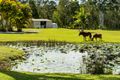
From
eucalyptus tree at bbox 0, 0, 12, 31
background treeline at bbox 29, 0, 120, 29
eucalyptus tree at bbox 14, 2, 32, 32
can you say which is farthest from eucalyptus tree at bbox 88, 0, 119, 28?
eucalyptus tree at bbox 0, 0, 12, 31

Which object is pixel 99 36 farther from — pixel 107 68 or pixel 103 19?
pixel 103 19

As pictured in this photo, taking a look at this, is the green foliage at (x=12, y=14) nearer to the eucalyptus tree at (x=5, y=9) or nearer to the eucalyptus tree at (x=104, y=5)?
the eucalyptus tree at (x=5, y=9)

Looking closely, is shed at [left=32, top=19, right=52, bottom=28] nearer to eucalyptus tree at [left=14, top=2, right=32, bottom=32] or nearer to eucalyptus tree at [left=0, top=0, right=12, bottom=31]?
eucalyptus tree at [left=14, top=2, right=32, bottom=32]

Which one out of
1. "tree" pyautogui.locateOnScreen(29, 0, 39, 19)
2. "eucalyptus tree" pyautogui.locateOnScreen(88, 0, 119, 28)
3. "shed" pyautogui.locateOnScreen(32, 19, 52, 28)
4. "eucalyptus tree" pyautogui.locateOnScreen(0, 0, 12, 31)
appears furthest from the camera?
"tree" pyautogui.locateOnScreen(29, 0, 39, 19)

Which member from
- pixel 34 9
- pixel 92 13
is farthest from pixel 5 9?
pixel 34 9

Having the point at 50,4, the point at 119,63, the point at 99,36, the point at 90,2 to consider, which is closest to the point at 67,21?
the point at 90,2

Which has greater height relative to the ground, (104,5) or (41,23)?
(104,5)

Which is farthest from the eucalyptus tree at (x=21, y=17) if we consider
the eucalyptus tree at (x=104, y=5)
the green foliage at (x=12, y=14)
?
the eucalyptus tree at (x=104, y=5)

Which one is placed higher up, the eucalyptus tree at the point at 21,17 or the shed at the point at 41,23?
the eucalyptus tree at the point at 21,17

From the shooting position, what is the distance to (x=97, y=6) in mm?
120250

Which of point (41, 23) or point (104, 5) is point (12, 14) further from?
point (104, 5)

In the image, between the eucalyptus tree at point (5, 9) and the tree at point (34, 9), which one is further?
the tree at point (34, 9)

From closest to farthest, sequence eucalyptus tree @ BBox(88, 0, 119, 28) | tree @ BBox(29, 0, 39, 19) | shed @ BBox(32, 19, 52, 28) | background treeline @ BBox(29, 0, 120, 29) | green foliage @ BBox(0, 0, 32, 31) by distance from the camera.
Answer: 1. green foliage @ BBox(0, 0, 32, 31)
2. background treeline @ BBox(29, 0, 120, 29)
3. eucalyptus tree @ BBox(88, 0, 119, 28)
4. shed @ BBox(32, 19, 52, 28)
5. tree @ BBox(29, 0, 39, 19)

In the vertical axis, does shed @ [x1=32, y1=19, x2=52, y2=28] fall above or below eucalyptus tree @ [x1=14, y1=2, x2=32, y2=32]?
below
